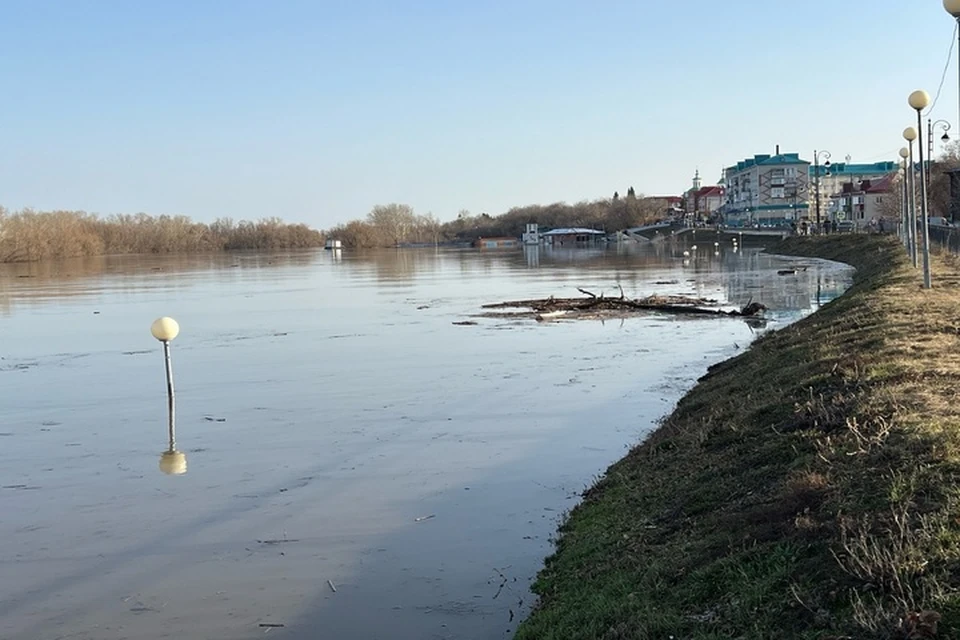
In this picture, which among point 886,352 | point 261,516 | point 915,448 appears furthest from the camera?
point 886,352

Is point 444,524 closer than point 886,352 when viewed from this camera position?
Yes

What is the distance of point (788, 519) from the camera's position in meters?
5.73

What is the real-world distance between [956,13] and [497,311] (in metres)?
22.6

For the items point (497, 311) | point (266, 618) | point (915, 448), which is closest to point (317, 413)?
point (266, 618)

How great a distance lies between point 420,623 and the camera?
675 cm

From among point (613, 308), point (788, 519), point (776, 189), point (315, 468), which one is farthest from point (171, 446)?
point (776, 189)

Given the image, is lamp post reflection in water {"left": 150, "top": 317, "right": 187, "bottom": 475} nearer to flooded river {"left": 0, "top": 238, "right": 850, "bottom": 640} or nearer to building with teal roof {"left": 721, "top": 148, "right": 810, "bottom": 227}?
flooded river {"left": 0, "top": 238, "right": 850, "bottom": 640}

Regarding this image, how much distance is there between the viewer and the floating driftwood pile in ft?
98.2

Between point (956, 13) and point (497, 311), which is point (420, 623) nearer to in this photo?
point (956, 13)

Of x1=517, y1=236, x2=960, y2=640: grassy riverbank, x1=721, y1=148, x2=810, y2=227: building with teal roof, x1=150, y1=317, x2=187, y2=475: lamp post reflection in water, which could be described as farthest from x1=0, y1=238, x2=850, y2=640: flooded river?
x1=721, y1=148, x2=810, y2=227: building with teal roof

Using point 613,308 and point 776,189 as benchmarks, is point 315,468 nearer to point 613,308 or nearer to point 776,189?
point 613,308

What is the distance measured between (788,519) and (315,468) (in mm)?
7125

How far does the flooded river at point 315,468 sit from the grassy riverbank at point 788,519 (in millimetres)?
924

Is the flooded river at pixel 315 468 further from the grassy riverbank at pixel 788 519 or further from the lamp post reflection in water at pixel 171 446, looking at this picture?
the grassy riverbank at pixel 788 519
